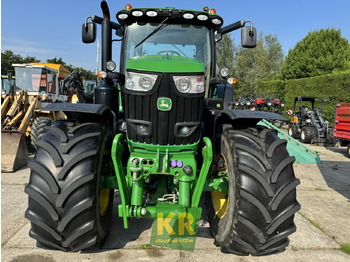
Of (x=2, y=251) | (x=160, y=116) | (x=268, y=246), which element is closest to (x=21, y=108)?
(x=2, y=251)

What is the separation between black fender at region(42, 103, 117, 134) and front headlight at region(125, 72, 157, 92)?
0.47m

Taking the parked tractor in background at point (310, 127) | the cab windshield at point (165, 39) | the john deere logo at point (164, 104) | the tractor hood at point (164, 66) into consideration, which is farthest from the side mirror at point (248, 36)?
the parked tractor in background at point (310, 127)

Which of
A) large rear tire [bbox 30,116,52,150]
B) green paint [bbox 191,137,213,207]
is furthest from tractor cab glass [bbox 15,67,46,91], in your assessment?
green paint [bbox 191,137,213,207]

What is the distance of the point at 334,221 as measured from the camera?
13.2ft

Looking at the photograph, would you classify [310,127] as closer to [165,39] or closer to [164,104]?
[165,39]

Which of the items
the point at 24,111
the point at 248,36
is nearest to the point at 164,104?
the point at 248,36

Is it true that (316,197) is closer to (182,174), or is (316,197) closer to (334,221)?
(334,221)

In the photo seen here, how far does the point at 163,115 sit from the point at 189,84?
1.20 feet

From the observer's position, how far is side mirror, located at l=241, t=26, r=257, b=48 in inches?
139

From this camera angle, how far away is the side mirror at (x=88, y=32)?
3.37 m

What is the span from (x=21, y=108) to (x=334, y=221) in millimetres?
9265

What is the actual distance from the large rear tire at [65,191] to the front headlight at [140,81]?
0.61 metres

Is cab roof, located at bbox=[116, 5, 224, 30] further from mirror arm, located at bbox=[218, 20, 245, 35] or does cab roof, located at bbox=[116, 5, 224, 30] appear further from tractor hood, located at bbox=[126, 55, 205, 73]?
tractor hood, located at bbox=[126, 55, 205, 73]

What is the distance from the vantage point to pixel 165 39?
3.43m
